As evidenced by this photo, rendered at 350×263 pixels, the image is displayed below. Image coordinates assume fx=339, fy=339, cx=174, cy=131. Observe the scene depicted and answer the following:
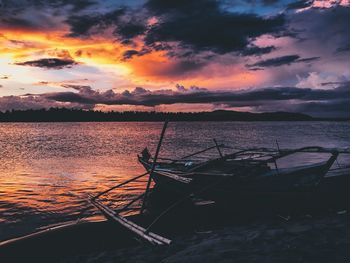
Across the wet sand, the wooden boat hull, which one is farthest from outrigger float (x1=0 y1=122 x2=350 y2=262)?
the wet sand

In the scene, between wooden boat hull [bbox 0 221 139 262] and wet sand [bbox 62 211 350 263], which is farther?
wooden boat hull [bbox 0 221 139 262]

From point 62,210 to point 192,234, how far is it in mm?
7312

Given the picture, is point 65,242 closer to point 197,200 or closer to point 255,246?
point 255,246

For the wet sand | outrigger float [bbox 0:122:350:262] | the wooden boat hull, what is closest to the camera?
the wet sand

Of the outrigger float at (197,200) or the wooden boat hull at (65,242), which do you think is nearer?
the wooden boat hull at (65,242)

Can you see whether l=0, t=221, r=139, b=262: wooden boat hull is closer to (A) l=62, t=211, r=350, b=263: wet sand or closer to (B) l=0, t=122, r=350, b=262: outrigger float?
(B) l=0, t=122, r=350, b=262: outrigger float

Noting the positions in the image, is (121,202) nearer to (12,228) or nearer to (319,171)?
(12,228)

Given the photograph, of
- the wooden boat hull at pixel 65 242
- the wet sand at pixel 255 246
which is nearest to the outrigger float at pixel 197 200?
the wooden boat hull at pixel 65 242

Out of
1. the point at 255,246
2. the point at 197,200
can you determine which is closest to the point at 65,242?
the point at 255,246

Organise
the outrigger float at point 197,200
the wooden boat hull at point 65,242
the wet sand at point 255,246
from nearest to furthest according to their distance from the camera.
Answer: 1. the wet sand at point 255,246
2. the wooden boat hull at point 65,242
3. the outrigger float at point 197,200

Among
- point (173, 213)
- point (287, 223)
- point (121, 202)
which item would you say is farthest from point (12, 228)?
point (287, 223)

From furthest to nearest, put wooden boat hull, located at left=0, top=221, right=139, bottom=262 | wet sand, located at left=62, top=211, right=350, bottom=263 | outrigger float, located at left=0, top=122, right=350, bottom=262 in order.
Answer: outrigger float, located at left=0, top=122, right=350, bottom=262
wooden boat hull, located at left=0, top=221, right=139, bottom=262
wet sand, located at left=62, top=211, right=350, bottom=263

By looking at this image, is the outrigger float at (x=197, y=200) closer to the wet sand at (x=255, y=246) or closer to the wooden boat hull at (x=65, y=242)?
the wooden boat hull at (x=65, y=242)

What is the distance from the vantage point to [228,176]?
12125 mm
